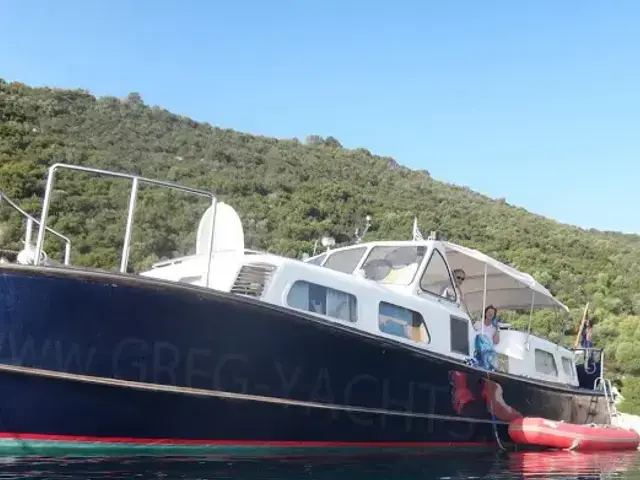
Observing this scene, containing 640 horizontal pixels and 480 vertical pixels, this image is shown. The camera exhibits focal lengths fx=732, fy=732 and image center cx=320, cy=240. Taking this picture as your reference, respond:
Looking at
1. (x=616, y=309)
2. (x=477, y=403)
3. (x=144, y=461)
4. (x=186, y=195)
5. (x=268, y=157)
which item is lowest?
(x=144, y=461)

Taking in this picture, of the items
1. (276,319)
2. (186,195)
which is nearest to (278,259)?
(276,319)

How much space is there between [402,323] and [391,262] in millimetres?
1203

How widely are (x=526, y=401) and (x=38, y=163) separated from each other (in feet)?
72.4

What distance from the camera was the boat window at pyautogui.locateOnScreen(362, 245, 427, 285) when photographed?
9.91 metres

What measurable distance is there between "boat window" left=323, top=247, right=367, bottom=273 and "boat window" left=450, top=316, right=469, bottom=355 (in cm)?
151

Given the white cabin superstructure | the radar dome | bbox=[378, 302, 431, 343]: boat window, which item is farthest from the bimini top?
the radar dome

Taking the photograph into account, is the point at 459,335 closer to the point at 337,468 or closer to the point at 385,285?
the point at 385,285

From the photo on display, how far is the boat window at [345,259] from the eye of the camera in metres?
10.0

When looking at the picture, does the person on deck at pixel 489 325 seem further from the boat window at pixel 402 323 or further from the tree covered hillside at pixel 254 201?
the tree covered hillside at pixel 254 201

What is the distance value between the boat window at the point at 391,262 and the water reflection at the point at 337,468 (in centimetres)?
240

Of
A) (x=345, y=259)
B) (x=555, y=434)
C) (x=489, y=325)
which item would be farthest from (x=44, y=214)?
(x=555, y=434)

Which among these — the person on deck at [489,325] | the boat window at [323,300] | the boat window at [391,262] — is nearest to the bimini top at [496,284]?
the boat window at [391,262]

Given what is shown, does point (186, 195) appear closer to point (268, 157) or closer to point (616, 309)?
point (268, 157)

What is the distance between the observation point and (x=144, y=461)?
6.95 metres
